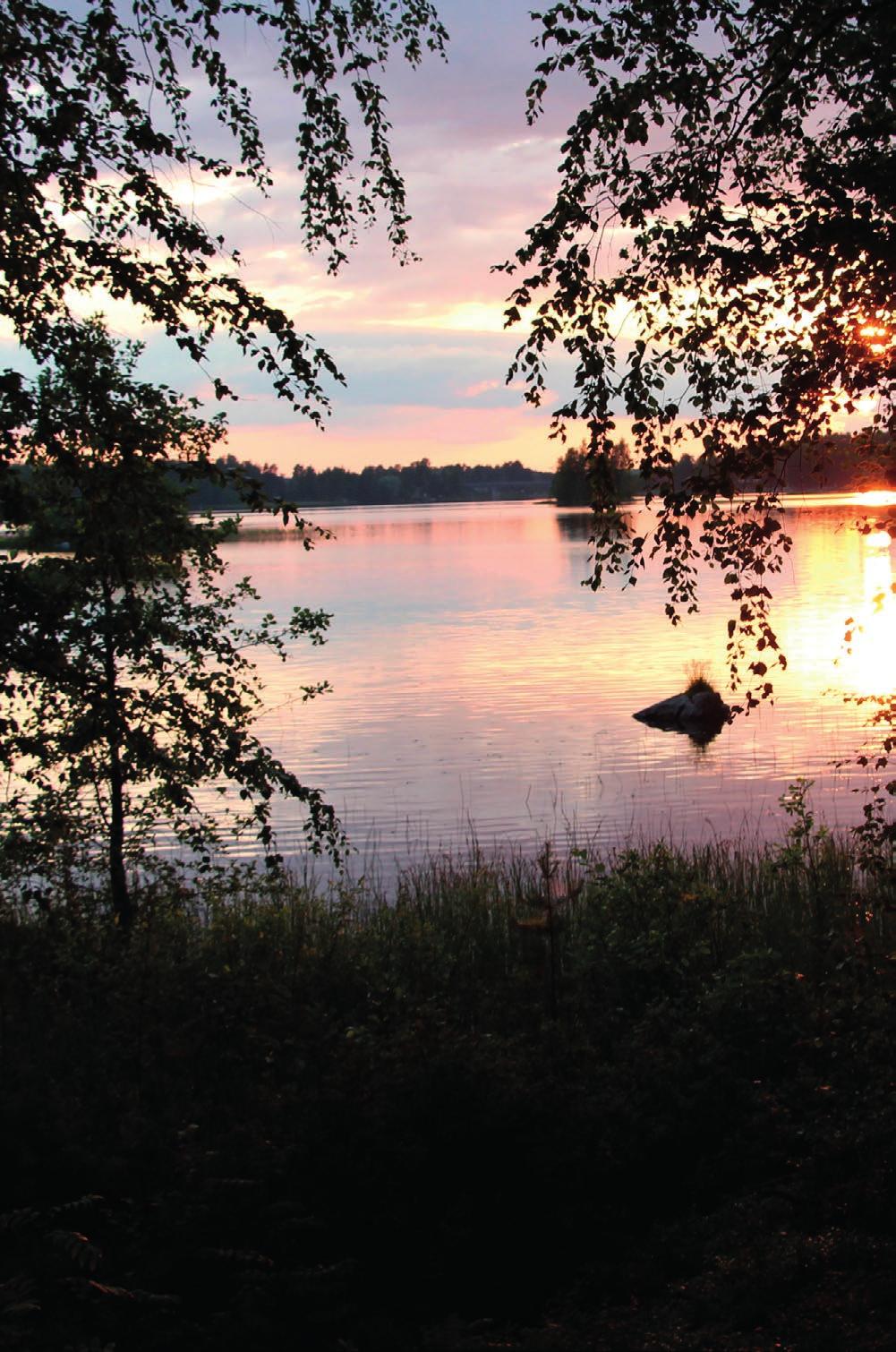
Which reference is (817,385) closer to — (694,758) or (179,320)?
(179,320)

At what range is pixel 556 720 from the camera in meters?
29.9

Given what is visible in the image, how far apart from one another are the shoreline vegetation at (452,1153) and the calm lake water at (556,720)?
316 centimetres

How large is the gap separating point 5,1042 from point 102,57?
6071 millimetres

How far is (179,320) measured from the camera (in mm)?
6812

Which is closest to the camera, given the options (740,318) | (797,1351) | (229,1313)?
(797,1351)

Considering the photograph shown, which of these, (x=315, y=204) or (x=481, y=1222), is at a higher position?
(x=315, y=204)

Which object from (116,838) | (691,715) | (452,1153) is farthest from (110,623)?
(691,715)

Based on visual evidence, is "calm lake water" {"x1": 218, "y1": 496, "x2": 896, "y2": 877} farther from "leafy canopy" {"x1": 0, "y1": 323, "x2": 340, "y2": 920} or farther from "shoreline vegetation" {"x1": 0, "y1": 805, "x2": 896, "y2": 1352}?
"leafy canopy" {"x1": 0, "y1": 323, "x2": 340, "y2": 920}

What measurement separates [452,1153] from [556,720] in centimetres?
2400

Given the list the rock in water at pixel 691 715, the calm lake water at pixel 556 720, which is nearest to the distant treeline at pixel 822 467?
the calm lake water at pixel 556 720

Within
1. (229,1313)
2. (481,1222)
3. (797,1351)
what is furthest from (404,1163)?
(797,1351)

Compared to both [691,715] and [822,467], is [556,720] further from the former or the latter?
[822,467]

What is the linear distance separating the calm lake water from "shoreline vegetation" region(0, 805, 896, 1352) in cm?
316

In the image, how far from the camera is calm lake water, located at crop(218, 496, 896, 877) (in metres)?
19.9
